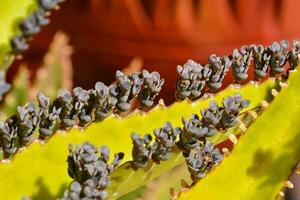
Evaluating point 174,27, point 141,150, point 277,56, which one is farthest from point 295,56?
point 174,27

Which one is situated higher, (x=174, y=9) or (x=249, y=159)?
(x=174, y=9)

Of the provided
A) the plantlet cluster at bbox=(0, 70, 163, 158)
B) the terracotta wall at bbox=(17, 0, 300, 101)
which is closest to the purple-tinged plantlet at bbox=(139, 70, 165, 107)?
the plantlet cluster at bbox=(0, 70, 163, 158)

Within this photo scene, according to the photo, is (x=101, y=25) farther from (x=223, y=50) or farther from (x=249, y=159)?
(x=249, y=159)

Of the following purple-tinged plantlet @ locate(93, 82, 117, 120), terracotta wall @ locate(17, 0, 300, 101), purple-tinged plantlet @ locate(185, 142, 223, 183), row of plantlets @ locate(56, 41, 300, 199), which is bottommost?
purple-tinged plantlet @ locate(185, 142, 223, 183)

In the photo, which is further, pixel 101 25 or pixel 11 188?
pixel 101 25

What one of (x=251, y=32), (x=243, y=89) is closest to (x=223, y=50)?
(x=251, y=32)

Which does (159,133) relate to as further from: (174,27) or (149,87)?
(174,27)

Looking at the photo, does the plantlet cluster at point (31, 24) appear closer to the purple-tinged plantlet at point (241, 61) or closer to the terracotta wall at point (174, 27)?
the purple-tinged plantlet at point (241, 61)

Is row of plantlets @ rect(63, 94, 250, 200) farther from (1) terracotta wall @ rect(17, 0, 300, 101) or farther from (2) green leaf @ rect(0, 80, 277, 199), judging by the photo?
(1) terracotta wall @ rect(17, 0, 300, 101)
